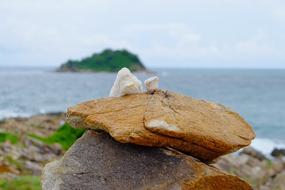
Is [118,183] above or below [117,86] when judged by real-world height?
below

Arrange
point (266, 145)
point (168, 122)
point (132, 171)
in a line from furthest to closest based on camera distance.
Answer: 1. point (266, 145)
2. point (132, 171)
3. point (168, 122)

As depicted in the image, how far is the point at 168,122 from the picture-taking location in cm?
577

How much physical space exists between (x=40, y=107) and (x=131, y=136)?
172 ft

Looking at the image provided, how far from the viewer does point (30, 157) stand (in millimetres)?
16406

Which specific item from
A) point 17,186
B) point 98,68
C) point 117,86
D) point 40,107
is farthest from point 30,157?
point 98,68

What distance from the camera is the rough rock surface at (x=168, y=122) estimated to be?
18.9 feet

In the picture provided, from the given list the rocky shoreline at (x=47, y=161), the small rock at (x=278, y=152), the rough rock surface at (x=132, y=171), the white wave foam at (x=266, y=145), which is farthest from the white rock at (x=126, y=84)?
the white wave foam at (x=266, y=145)

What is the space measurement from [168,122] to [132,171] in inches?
26.7

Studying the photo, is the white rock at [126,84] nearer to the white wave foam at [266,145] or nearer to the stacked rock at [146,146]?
the stacked rock at [146,146]

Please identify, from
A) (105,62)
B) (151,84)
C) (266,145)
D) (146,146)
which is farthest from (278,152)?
(105,62)

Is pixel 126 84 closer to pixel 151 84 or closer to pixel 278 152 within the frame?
pixel 151 84

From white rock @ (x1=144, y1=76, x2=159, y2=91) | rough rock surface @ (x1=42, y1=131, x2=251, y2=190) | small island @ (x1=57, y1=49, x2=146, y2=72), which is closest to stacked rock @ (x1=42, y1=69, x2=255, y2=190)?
rough rock surface @ (x1=42, y1=131, x2=251, y2=190)

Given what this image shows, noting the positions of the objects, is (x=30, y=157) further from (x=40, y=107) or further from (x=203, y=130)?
(x=40, y=107)

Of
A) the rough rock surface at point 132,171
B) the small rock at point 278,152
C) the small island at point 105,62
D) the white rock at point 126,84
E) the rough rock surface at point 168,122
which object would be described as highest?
the white rock at point 126,84
